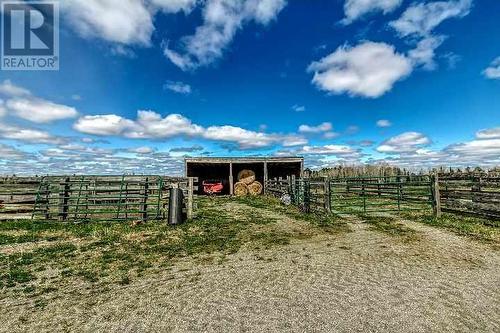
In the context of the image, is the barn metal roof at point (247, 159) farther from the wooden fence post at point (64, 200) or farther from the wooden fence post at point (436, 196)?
the wooden fence post at point (436, 196)

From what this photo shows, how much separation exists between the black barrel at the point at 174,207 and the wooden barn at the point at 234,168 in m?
16.0

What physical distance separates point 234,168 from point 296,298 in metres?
28.5

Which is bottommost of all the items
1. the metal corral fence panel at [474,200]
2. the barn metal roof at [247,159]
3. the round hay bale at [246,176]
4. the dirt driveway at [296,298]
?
the dirt driveway at [296,298]

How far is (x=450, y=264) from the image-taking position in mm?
6664

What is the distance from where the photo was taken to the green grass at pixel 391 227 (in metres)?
9.56

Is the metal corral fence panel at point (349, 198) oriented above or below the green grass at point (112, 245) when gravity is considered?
above

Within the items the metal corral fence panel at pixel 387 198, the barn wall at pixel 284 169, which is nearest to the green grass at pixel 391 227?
the metal corral fence panel at pixel 387 198

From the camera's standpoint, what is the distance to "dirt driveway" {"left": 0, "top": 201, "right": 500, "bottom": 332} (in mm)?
4141

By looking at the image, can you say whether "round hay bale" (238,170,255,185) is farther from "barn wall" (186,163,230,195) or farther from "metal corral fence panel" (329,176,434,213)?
"metal corral fence panel" (329,176,434,213)

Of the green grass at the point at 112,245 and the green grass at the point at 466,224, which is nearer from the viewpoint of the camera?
the green grass at the point at 112,245

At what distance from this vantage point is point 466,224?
11203 millimetres

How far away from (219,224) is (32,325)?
8069mm

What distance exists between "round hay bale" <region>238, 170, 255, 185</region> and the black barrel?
17.6 meters

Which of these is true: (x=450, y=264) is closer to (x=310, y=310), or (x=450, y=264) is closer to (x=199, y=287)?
(x=310, y=310)
